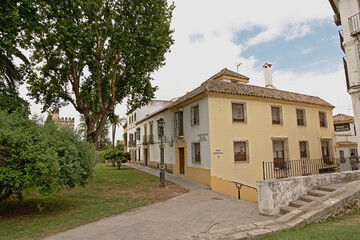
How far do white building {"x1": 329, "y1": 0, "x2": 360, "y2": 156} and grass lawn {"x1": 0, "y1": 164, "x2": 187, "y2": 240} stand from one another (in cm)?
940

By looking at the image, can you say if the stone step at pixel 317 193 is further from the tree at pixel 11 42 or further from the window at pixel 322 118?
the window at pixel 322 118

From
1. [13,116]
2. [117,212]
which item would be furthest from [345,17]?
[13,116]

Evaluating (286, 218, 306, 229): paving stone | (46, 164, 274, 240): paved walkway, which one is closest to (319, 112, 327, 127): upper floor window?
(46, 164, 274, 240): paved walkway

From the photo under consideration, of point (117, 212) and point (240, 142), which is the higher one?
point (240, 142)

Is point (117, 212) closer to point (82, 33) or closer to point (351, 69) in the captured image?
point (82, 33)

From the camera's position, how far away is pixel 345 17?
10258 mm

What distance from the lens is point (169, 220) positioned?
643 cm

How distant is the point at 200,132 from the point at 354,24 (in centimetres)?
934

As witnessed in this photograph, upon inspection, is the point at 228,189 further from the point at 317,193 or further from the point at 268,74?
the point at 268,74

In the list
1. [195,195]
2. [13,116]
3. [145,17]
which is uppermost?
[145,17]

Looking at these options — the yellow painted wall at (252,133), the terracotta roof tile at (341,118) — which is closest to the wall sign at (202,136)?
the yellow painted wall at (252,133)

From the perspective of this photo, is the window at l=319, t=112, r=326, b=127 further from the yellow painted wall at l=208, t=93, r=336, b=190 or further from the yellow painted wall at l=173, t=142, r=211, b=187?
the yellow painted wall at l=173, t=142, r=211, b=187

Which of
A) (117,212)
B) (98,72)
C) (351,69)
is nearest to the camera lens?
(117,212)

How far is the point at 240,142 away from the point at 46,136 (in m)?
10.6
